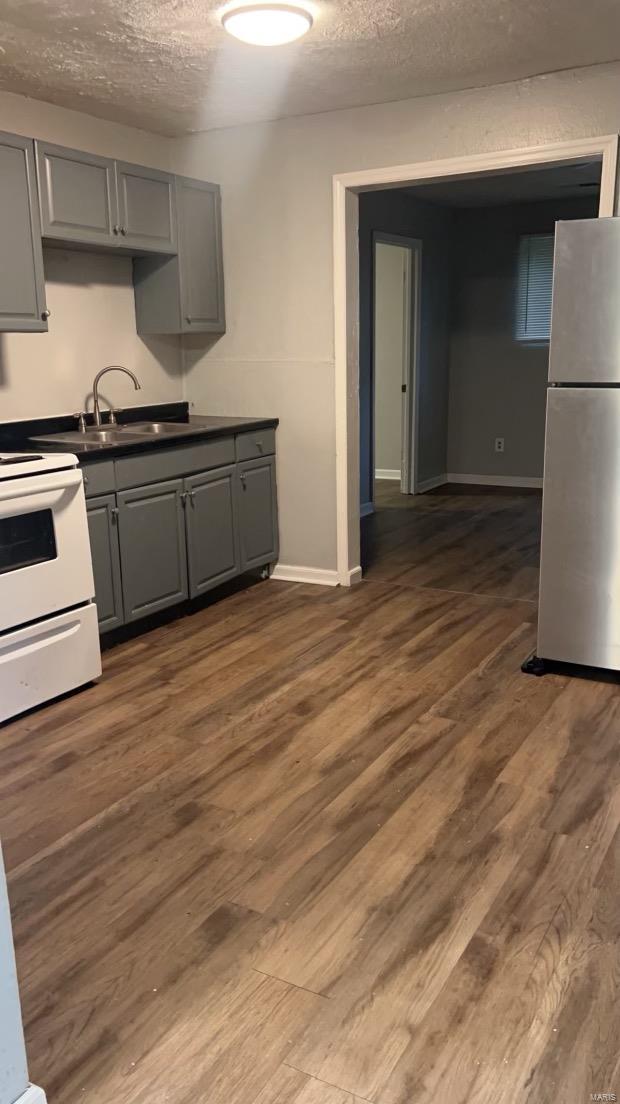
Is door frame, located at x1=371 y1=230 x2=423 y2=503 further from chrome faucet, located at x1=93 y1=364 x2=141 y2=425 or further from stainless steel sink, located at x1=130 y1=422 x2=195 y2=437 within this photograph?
chrome faucet, located at x1=93 y1=364 x2=141 y2=425

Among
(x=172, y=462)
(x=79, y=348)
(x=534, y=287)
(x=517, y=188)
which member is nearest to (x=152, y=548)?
→ (x=172, y=462)

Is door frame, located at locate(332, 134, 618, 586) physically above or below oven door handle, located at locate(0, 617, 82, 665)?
above

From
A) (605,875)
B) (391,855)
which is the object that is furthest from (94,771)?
(605,875)

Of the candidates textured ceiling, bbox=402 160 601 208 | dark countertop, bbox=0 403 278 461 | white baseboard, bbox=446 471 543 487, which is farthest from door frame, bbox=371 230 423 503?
dark countertop, bbox=0 403 278 461

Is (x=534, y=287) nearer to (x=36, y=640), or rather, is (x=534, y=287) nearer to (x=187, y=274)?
(x=187, y=274)

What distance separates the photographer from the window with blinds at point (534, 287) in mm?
7105

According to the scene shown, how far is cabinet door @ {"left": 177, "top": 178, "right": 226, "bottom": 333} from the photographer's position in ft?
14.1

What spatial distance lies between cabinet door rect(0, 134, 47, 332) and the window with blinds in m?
4.86

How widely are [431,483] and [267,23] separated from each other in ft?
16.4

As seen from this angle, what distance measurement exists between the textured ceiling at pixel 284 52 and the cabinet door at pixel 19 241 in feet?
1.16

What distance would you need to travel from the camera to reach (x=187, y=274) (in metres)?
4.34

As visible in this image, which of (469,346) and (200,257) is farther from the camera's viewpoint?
(469,346)

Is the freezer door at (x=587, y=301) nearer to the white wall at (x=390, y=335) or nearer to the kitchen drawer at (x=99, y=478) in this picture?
the kitchen drawer at (x=99, y=478)

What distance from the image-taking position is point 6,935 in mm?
1328
